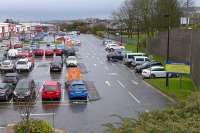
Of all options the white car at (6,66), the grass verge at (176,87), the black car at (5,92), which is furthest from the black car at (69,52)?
the black car at (5,92)

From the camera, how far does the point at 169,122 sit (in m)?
11.8

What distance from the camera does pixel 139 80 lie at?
46.8 metres

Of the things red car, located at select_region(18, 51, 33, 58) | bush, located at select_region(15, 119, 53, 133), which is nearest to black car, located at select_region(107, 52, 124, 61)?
red car, located at select_region(18, 51, 33, 58)

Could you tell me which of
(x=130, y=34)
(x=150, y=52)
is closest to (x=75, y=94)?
(x=150, y=52)

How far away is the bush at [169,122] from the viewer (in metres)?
11.1

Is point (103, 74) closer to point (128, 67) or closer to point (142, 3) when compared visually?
point (128, 67)

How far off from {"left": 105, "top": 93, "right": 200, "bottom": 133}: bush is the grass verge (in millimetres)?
19306

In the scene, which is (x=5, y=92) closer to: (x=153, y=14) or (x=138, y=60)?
(x=138, y=60)

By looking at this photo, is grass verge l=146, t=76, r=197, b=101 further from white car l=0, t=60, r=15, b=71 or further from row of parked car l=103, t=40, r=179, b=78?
white car l=0, t=60, r=15, b=71

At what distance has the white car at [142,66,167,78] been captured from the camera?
48406 mm

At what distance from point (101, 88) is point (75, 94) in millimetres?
7083

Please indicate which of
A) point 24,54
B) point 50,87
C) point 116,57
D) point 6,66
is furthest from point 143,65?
point 24,54

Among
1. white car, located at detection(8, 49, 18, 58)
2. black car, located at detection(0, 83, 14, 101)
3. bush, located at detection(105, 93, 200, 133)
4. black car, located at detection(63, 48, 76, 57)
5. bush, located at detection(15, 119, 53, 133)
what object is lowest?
black car, located at detection(63, 48, 76, 57)

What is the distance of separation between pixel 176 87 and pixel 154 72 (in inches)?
369
